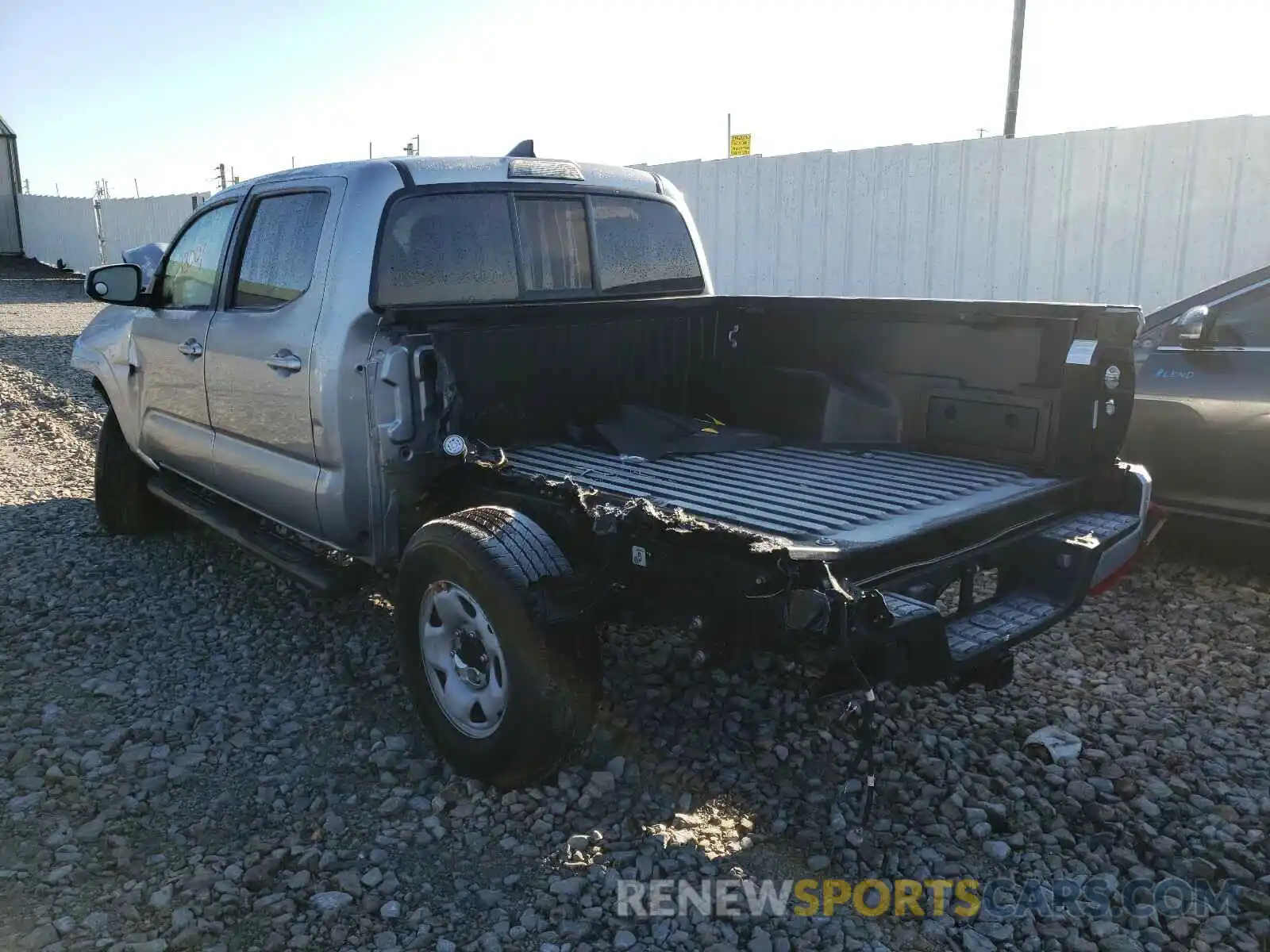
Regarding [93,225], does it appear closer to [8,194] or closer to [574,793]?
[8,194]

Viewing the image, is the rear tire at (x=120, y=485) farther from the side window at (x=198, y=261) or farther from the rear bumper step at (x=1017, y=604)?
the rear bumper step at (x=1017, y=604)

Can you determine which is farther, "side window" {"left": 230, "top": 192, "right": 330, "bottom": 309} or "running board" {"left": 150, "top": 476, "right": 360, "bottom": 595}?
"side window" {"left": 230, "top": 192, "right": 330, "bottom": 309}

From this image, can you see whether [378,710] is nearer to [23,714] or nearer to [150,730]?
[150,730]

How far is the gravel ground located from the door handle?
1.25m

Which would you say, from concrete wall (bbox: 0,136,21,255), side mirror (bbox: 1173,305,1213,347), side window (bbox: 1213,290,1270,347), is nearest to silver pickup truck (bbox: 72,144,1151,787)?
side mirror (bbox: 1173,305,1213,347)

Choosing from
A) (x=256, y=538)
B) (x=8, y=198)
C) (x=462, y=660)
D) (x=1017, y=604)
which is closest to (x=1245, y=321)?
(x=1017, y=604)

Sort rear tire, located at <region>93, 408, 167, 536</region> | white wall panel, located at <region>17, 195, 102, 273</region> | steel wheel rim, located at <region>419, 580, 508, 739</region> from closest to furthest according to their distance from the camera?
steel wheel rim, located at <region>419, 580, 508, 739</region>
rear tire, located at <region>93, 408, 167, 536</region>
white wall panel, located at <region>17, 195, 102, 273</region>

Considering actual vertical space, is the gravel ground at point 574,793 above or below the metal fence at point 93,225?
below

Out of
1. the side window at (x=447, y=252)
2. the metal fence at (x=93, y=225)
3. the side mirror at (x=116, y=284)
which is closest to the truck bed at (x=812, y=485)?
the side window at (x=447, y=252)

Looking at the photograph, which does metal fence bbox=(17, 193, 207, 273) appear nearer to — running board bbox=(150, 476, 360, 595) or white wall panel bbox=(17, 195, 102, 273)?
white wall panel bbox=(17, 195, 102, 273)

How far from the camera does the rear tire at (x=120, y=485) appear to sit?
6188 mm

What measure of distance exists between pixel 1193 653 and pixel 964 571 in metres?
1.97

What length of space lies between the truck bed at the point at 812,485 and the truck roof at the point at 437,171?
3.73 feet

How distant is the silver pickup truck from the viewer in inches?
119
